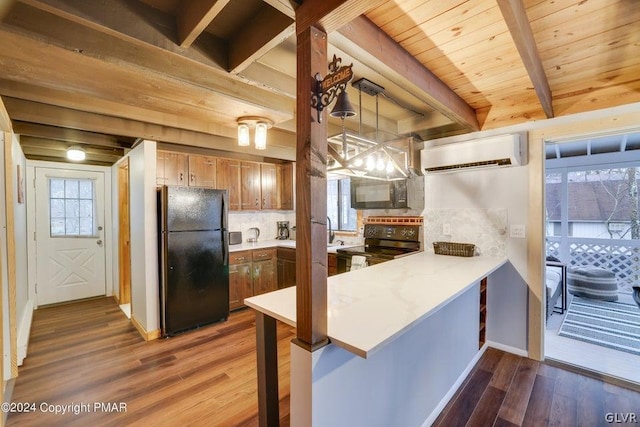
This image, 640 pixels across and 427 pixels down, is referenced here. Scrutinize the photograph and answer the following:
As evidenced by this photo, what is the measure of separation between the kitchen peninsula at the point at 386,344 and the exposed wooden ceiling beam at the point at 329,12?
1.16 metres

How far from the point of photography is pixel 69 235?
439cm

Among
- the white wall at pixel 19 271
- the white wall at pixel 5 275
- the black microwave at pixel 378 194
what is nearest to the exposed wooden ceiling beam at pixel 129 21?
the white wall at pixel 5 275

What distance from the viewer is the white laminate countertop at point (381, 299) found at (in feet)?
3.75

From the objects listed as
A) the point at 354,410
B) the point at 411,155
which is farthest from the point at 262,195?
the point at 354,410

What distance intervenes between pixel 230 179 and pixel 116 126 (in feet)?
4.89

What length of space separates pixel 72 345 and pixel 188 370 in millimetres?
1475

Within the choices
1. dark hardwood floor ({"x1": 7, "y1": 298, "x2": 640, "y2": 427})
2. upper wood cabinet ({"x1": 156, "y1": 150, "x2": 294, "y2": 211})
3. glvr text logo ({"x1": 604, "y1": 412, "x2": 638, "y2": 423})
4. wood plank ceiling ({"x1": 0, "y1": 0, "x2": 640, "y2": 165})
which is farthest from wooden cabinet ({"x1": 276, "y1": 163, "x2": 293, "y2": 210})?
glvr text logo ({"x1": 604, "y1": 412, "x2": 638, "y2": 423})

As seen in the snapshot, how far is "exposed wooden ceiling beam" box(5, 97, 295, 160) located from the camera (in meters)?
2.27

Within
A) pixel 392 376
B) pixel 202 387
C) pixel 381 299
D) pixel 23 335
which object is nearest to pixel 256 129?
pixel 381 299

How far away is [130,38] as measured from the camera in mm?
1290

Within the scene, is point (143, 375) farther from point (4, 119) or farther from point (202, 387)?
point (4, 119)

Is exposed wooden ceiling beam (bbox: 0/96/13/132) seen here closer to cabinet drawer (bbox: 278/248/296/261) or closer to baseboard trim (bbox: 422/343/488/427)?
cabinet drawer (bbox: 278/248/296/261)

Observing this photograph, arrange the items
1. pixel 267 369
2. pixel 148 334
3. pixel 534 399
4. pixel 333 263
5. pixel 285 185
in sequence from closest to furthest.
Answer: pixel 267 369, pixel 534 399, pixel 148 334, pixel 333 263, pixel 285 185

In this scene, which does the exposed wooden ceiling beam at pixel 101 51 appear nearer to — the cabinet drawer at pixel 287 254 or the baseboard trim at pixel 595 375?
the cabinet drawer at pixel 287 254
